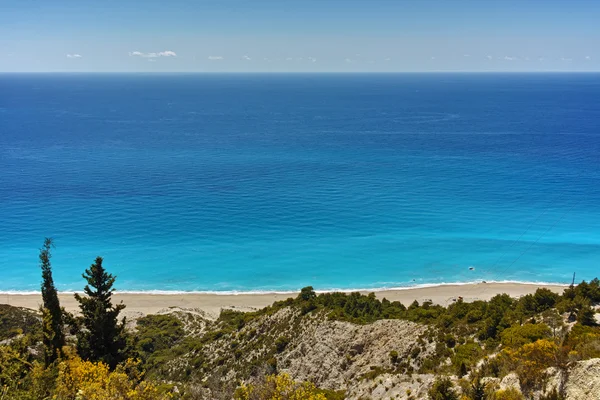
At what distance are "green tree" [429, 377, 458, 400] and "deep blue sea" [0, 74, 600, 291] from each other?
3577 centimetres

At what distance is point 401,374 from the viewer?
24.6 meters

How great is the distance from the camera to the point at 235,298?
173 feet

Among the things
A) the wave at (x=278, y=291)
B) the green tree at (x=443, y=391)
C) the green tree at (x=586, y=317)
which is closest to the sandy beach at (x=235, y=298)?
the wave at (x=278, y=291)

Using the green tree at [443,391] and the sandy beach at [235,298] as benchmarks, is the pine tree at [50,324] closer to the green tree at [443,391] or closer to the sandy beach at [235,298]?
the sandy beach at [235,298]

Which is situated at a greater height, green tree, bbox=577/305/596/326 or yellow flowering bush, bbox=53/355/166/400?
green tree, bbox=577/305/596/326

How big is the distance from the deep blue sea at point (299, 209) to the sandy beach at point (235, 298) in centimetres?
242

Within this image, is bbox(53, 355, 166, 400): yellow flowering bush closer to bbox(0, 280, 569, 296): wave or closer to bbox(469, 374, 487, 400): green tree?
bbox(469, 374, 487, 400): green tree

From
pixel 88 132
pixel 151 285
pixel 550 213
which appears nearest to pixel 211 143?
pixel 88 132

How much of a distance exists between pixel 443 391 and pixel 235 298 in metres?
36.5

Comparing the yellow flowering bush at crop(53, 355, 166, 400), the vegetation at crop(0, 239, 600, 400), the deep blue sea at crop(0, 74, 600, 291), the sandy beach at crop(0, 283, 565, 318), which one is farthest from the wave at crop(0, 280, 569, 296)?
the yellow flowering bush at crop(53, 355, 166, 400)

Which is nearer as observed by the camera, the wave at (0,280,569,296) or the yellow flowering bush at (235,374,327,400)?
the yellow flowering bush at (235,374,327,400)

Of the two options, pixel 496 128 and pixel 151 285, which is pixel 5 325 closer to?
pixel 151 285

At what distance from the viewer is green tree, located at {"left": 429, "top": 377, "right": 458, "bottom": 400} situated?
19.2 meters

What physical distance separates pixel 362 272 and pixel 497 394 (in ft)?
132
